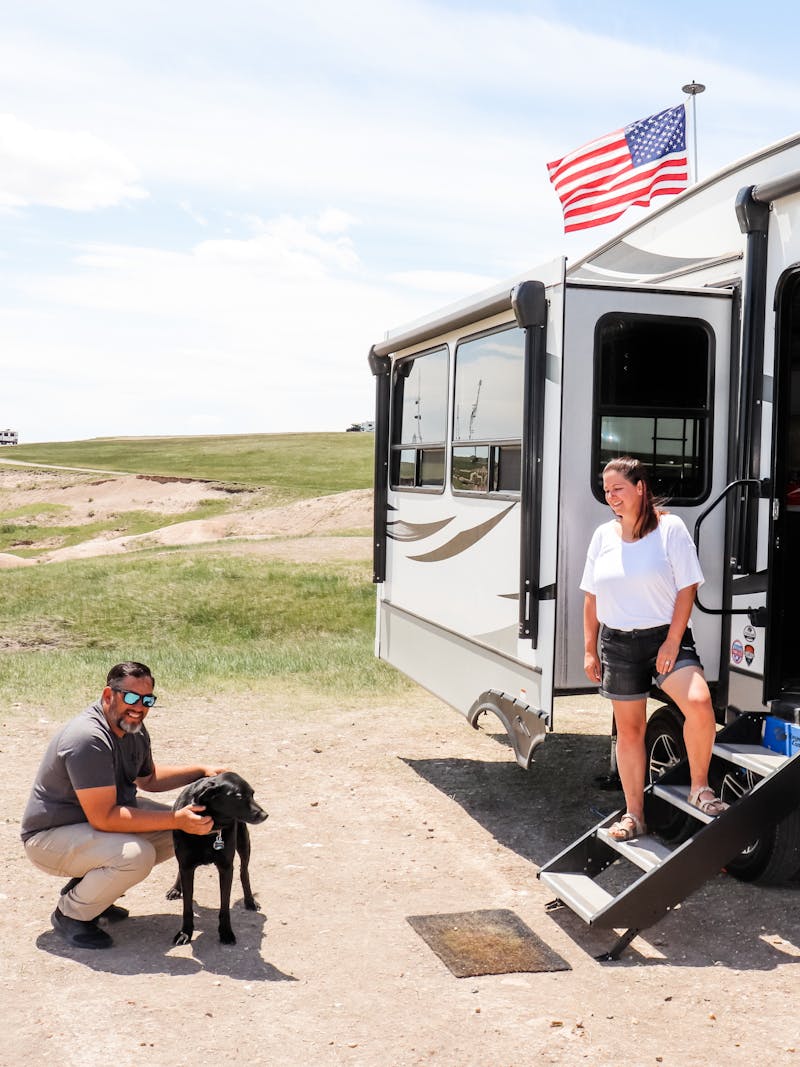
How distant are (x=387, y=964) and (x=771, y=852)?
7.17ft

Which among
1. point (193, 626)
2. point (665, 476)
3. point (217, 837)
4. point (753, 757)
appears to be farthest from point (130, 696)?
point (193, 626)

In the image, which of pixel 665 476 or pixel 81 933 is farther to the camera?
pixel 665 476

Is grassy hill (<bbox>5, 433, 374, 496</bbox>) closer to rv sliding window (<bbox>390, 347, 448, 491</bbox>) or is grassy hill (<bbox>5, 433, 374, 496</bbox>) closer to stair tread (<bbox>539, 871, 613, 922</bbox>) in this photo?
rv sliding window (<bbox>390, 347, 448, 491</bbox>)

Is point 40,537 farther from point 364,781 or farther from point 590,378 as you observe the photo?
point 590,378

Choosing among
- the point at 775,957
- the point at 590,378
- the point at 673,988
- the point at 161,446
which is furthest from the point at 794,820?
the point at 161,446

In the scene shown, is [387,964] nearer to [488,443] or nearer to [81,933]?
[81,933]

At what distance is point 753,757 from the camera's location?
552cm

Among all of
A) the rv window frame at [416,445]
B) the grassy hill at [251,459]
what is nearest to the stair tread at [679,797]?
the rv window frame at [416,445]

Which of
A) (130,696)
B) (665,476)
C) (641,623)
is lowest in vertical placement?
(130,696)

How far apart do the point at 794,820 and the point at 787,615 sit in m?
1.13

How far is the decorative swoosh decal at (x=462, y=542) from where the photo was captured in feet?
22.7

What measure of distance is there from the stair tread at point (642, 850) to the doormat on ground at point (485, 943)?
0.57m

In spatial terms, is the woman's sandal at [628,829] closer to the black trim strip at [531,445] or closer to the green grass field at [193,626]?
the black trim strip at [531,445]

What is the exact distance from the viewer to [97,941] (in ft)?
16.9
